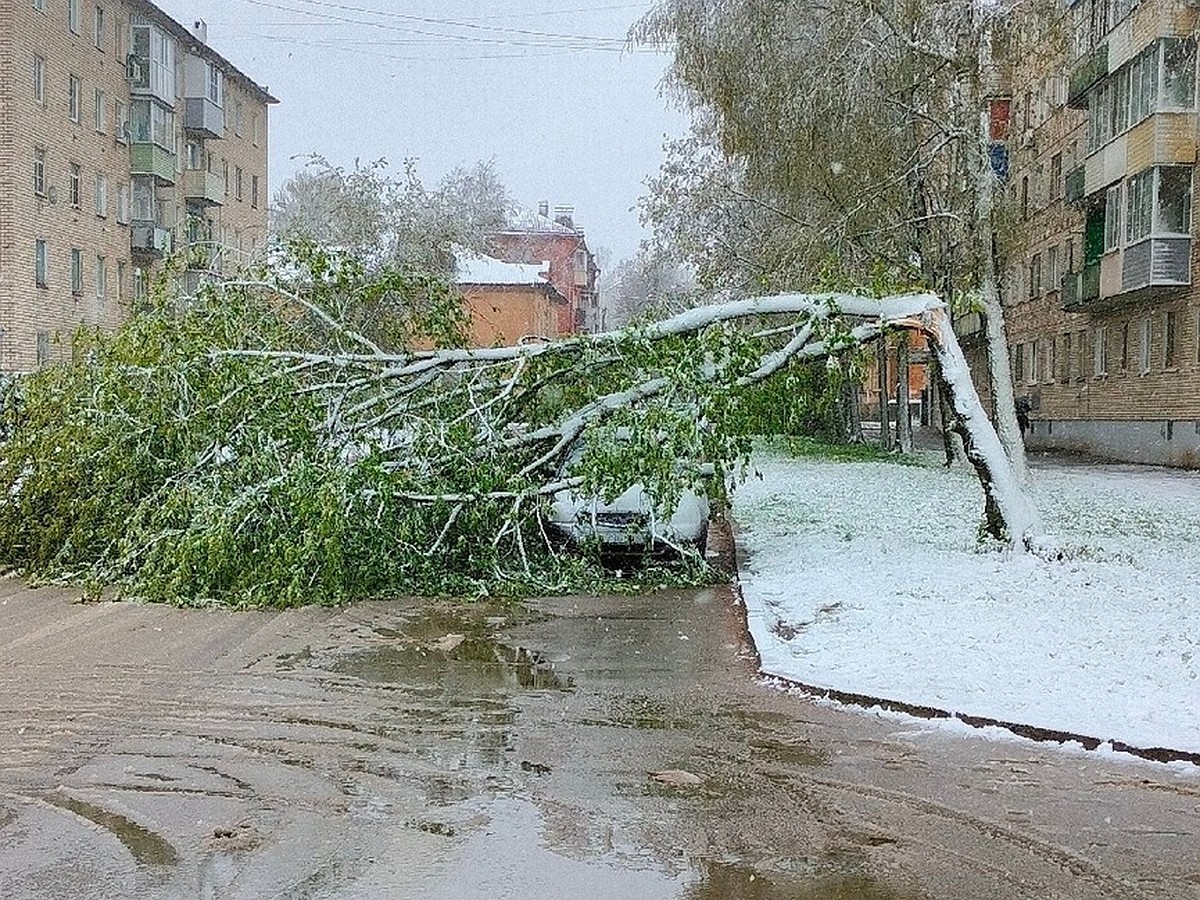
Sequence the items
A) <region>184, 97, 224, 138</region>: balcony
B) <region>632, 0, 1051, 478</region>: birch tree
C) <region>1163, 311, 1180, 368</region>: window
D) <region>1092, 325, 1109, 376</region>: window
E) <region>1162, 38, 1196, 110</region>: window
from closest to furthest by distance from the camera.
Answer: <region>632, 0, 1051, 478</region>: birch tree
<region>1162, 38, 1196, 110</region>: window
<region>1163, 311, 1180, 368</region>: window
<region>1092, 325, 1109, 376</region>: window
<region>184, 97, 224, 138</region>: balcony

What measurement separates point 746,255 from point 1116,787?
83.5 feet

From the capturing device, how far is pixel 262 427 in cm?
1278

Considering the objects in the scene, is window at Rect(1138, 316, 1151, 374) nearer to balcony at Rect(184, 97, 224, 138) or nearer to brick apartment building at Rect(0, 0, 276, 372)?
brick apartment building at Rect(0, 0, 276, 372)

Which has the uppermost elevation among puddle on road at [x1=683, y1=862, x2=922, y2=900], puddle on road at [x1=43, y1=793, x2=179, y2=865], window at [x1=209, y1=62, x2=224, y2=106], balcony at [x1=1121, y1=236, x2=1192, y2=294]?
window at [x1=209, y1=62, x2=224, y2=106]

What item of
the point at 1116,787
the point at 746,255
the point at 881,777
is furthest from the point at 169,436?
the point at 746,255

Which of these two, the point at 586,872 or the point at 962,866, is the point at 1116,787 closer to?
the point at 962,866

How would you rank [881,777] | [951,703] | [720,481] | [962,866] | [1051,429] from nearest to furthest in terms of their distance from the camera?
[962,866], [881,777], [951,703], [720,481], [1051,429]

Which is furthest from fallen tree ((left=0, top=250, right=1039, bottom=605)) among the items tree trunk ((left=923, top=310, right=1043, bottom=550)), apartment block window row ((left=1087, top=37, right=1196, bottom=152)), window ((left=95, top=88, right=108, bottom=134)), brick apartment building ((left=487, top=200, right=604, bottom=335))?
brick apartment building ((left=487, top=200, right=604, bottom=335))

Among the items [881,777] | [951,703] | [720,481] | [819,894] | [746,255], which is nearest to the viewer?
[819,894]

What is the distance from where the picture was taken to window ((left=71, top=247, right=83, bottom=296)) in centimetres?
3888

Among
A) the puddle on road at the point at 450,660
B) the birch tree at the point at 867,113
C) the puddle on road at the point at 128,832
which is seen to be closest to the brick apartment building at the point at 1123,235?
the birch tree at the point at 867,113

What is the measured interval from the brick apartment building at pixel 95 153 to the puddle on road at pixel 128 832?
84.0 feet

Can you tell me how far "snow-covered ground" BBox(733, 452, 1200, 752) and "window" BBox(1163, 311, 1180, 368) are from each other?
15184mm

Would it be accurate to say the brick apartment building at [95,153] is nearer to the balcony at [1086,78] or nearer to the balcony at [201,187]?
the balcony at [201,187]
